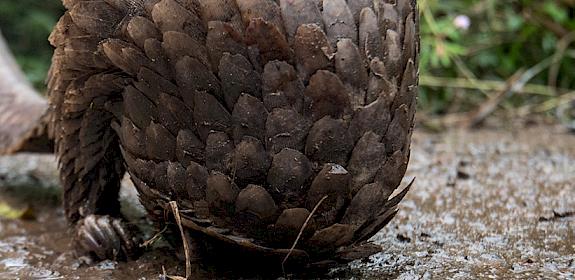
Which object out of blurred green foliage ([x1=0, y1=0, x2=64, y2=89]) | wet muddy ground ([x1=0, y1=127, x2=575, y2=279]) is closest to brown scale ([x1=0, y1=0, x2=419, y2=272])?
wet muddy ground ([x1=0, y1=127, x2=575, y2=279])

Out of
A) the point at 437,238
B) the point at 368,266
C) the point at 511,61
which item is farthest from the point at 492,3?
the point at 368,266

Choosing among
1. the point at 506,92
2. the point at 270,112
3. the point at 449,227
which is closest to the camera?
the point at 270,112

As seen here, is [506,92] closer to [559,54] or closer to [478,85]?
[478,85]

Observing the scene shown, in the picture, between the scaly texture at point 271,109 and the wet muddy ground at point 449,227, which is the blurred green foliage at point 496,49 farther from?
the scaly texture at point 271,109

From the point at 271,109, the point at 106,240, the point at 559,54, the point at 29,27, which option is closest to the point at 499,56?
the point at 559,54

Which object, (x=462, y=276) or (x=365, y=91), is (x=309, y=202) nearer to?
(x=365, y=91)

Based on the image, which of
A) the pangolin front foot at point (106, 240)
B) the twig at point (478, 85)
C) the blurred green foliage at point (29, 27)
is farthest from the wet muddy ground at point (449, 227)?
the blurred green foliage at point (29, 27)

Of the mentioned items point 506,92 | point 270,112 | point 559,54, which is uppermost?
point 559,54

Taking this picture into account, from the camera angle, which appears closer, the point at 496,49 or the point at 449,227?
the point at 449,227
